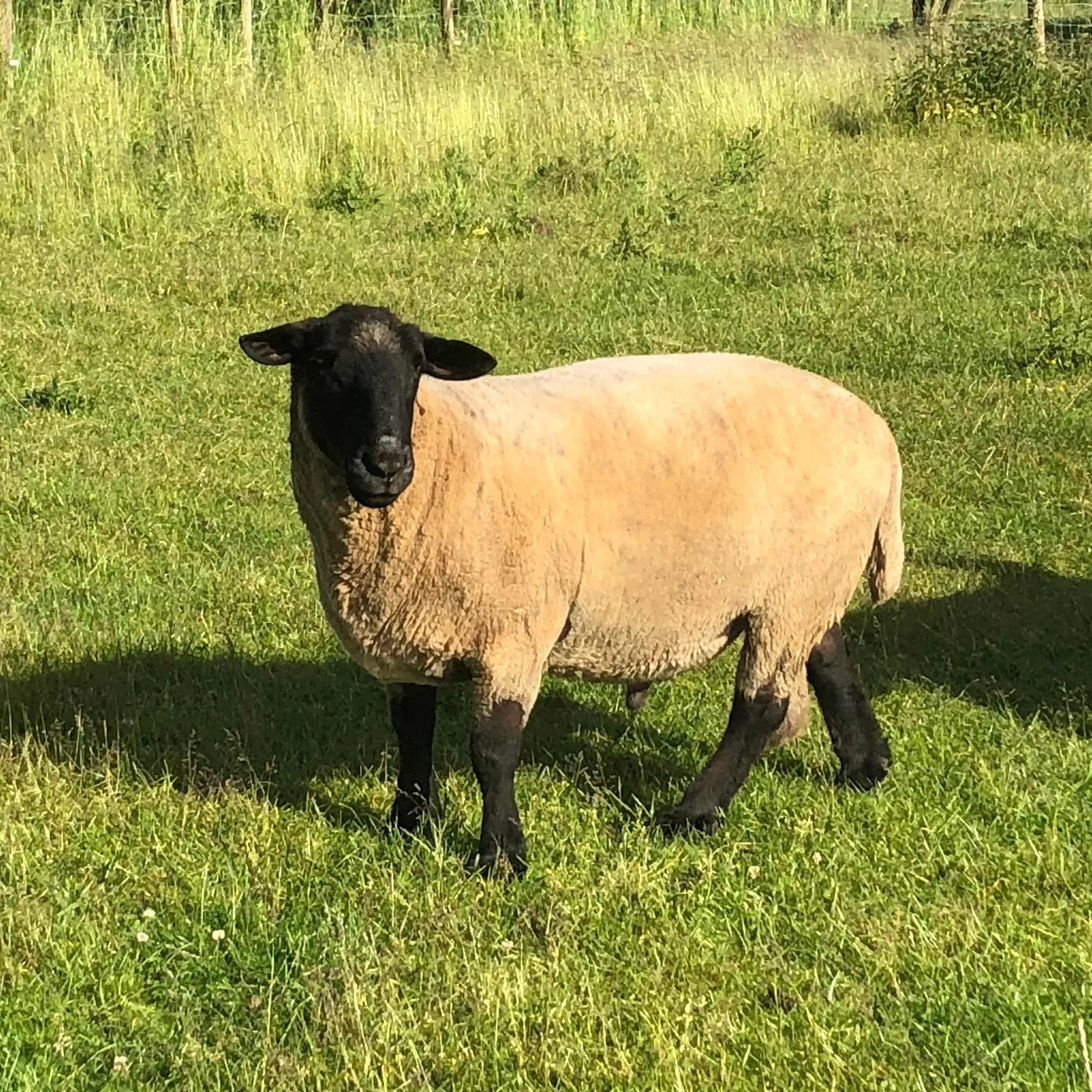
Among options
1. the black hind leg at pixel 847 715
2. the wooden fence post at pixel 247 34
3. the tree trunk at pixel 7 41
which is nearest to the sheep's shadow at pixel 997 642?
the black hind leg at pixel 847 715

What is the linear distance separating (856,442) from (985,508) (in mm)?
2871

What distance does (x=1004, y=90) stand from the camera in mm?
15844

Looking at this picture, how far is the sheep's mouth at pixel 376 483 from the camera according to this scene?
387 centimetres

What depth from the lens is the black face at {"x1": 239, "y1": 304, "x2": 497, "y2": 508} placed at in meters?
3.87

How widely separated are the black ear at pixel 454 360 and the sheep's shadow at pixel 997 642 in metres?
2.29

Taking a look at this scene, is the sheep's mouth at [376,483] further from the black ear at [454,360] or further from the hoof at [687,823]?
the hoof at [687,823]

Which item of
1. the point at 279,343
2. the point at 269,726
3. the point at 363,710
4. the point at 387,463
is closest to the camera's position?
the point at 387,463

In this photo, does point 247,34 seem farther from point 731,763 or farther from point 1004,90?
point 731,763

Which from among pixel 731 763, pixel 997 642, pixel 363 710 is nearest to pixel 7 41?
pixel 363 710

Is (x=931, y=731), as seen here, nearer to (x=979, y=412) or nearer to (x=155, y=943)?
(x=155, y=943)

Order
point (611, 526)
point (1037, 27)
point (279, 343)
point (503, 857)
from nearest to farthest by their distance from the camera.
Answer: point (279, 343) < point (503, 857) < point (611, 526) < point (1037, 27)

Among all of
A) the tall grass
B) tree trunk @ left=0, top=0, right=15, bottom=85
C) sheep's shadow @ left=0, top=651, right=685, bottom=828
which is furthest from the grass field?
tree trunk @ left=0, top=0, right=15, bottom=85

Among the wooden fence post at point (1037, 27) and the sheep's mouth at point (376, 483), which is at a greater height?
the wooden fence post at point (1037, 27)

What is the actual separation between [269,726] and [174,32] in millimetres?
12400
